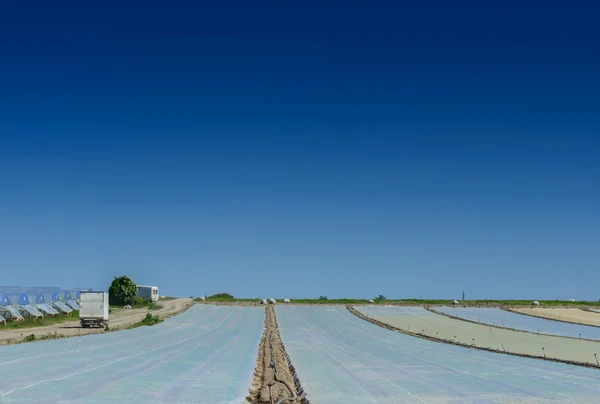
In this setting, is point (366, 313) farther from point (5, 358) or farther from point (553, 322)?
point (5, 358)

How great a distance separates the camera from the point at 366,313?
5519cm

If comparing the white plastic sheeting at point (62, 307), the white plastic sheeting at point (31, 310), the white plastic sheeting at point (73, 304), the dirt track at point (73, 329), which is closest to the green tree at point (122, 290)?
the dirt track at point (73, 329)

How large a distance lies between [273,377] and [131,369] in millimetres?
4098

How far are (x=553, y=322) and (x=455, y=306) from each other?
1700 cm

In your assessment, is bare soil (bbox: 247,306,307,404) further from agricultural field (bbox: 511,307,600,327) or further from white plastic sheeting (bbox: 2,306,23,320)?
agricultural field (bbox: 511,307,600,327)

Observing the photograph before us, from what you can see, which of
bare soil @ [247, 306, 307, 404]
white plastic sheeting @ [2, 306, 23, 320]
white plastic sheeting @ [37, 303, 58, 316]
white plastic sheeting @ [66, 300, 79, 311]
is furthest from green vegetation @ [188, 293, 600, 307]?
bare soil @ [247, 306, 307, 404]

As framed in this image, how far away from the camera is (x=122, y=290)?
66.9 m

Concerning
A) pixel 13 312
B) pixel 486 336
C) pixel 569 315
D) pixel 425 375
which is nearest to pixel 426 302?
pixel 569 315

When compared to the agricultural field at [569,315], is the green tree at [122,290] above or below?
above

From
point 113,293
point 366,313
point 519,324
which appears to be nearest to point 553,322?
point 519,324

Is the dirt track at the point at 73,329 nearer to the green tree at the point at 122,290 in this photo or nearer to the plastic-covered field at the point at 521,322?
the green tree at the point at 122,290

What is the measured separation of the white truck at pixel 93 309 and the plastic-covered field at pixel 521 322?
1082 inches

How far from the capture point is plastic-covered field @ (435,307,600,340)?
126 ft

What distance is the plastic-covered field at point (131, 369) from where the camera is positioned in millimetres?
13039
